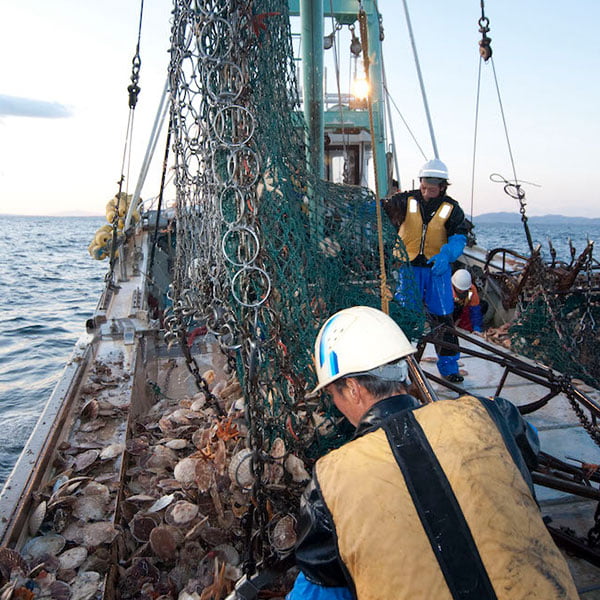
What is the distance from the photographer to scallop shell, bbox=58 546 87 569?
2230mm

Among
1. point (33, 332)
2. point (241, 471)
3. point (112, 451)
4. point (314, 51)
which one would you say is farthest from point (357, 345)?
point (33, 332)

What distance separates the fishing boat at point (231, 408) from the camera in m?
2.14

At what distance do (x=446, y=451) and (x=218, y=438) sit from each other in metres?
2.09

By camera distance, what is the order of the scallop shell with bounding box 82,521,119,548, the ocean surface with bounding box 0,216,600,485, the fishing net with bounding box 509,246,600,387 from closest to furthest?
the scallop shell with bounding box 82,521,119,548 → the fishing net with bounding box 509,246,600,387 → the ocean surface with bounding box 0,216,600,485

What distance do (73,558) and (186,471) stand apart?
0.79m

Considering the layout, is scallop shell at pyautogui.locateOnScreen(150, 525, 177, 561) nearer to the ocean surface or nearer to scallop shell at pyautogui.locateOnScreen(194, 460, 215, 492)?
scallop shell at pyautogui.locateOnScreen(194, 460, 215, 492)

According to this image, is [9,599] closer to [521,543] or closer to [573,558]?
[521,543]

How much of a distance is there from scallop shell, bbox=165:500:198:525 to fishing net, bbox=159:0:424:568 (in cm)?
49

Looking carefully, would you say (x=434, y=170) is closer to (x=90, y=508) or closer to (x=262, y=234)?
(x=262, y=234)

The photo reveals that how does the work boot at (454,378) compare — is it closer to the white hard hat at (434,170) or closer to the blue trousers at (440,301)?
the blue trousers at (440,301)

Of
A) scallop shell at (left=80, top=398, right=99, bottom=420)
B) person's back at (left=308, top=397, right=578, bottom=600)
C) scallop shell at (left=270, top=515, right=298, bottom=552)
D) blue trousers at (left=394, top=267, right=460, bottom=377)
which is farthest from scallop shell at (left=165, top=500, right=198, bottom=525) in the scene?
blue trousers at (left=394, top=267, right=460, bottom=377)

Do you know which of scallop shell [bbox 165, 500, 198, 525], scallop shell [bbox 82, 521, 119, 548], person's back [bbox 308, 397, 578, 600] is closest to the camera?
person's back [bbox 308, 397, 578, 600]

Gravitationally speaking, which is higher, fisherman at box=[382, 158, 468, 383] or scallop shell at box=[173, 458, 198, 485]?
fisherman at box=[382, 158, 468, 383]

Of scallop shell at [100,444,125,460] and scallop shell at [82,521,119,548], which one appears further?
scallop shell at [100,444,125,460]
